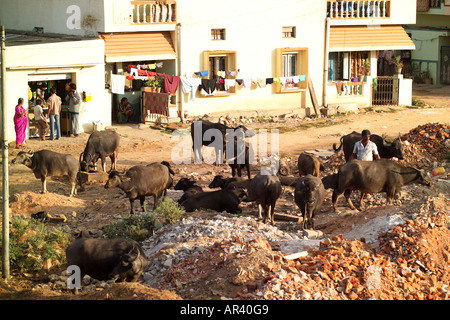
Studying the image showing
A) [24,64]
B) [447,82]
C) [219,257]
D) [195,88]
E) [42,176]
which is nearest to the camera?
[219,257]

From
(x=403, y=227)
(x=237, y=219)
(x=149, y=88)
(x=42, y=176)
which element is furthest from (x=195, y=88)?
(x=403, y=227)

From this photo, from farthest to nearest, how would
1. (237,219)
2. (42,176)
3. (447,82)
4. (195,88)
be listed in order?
1. (447,82)
2. (195,88)
3. (42,176)
4. (237,219)

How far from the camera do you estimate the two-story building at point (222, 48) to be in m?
25.0

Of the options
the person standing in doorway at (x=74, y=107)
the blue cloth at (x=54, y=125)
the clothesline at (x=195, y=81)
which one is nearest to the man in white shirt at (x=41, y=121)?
the blue cloth at (x=54, y=125)

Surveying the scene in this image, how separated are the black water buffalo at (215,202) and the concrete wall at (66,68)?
9.24 m

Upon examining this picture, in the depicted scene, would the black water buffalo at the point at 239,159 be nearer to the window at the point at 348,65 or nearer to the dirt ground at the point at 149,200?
→ the dirt ground at the point at 149,200

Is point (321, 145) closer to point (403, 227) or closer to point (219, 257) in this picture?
point (403, 227)

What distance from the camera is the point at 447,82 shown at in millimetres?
38000

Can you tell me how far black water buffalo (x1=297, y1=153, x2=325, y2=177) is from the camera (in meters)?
17.2

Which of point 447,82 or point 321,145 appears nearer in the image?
point 321,145

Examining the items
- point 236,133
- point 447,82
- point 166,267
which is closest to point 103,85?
point 236,133
